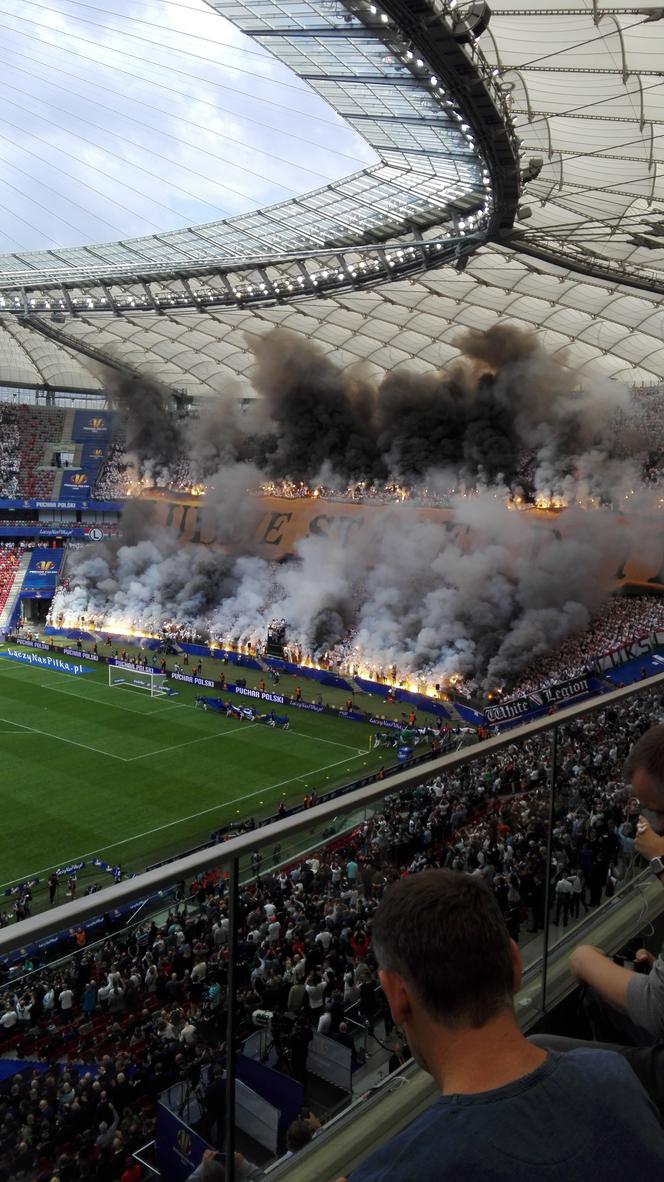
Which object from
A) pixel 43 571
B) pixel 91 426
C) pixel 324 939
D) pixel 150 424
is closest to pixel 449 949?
pixel 324 939

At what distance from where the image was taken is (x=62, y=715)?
34.3 m

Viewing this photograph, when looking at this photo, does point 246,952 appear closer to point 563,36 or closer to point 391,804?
point 391,804

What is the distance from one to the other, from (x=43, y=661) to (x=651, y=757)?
1731 inches

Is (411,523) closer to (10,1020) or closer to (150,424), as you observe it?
(150,424)

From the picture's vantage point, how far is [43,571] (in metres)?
56.0

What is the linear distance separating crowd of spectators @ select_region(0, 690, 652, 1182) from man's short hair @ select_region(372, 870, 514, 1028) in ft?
2.41

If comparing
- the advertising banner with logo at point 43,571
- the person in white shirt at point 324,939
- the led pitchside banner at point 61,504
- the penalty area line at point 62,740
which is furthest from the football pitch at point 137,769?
the led pitchside banner at point 61,504

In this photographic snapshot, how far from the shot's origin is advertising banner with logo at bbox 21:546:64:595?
54.8 m

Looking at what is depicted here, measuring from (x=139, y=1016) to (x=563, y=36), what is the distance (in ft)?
67.6

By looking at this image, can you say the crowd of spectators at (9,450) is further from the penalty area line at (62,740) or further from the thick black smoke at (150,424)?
the penalty area line at (62,740)

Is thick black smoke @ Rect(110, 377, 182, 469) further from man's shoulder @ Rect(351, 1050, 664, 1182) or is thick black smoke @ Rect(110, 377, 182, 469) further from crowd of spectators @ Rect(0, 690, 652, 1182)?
man's shoulder @ Rect(351, 1050, 664, 1182)

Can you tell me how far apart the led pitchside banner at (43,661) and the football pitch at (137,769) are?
3.65m

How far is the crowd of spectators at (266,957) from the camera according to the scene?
7.84 ft

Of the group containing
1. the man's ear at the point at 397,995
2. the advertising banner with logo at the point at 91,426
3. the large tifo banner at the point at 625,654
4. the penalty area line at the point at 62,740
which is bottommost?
the penalty area line at the point at 62,740
